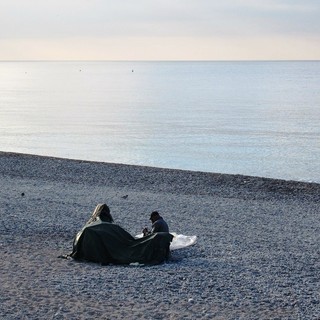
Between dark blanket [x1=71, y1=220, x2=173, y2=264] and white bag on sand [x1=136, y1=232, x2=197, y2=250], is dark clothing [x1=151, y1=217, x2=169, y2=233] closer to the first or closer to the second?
dark blanket [x1=71, y1=220, x2=173, y2=264]

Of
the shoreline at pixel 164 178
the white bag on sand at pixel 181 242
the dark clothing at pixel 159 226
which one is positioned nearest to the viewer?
the dark clothing at pixel 159 226

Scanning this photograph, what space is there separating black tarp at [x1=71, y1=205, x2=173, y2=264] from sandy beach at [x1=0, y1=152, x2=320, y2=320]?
284 mm

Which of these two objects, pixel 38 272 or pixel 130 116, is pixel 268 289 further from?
pixel 130 116

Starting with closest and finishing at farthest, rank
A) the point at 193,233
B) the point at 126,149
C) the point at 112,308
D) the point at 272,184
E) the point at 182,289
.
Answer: the point at 112,308, the point at 182,289, the point at 193,233, the point at 272,184, the point at 126,149

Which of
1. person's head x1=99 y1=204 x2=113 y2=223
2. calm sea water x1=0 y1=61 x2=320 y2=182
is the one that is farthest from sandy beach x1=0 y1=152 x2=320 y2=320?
calm sea water x1=0 y1=61 x2=320 y2=182

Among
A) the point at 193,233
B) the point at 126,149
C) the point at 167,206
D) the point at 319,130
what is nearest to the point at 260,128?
the point at 319,130

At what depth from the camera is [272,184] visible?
28109mm

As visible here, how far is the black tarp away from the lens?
14273 millimetres

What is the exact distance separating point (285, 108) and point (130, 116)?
61.9 ft

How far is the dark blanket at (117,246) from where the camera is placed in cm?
1427

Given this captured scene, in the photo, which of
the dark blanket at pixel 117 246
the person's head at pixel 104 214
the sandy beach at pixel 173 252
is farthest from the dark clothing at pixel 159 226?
the person's head at pixel 104 214

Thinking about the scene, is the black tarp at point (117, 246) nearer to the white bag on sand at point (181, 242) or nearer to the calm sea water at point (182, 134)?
the white bag on sand at point (181, 242)

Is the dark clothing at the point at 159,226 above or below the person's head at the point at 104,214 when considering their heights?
below

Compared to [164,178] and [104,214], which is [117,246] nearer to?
[104,214]
